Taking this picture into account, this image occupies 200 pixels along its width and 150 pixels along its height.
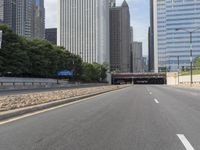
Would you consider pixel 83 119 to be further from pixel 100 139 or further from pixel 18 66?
pixel 18 66

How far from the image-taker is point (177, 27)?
154 meters

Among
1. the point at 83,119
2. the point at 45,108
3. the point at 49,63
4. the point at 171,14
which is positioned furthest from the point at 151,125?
the point at 171,14

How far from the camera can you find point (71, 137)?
10.3 metres

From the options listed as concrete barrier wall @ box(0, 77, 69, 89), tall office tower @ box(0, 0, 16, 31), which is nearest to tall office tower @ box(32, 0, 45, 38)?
concrete barrier wall @ box(0, 77, 69, 89)

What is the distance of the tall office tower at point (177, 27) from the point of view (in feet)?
498

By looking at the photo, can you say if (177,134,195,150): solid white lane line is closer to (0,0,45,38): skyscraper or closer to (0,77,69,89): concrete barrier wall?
(0,0,45,38): skyscraper

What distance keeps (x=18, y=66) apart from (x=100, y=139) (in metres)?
70.5

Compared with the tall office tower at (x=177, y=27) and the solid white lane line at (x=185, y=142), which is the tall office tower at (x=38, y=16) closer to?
the tall office tower at (x=177, y=27)

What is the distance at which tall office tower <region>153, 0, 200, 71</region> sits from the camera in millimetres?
151875

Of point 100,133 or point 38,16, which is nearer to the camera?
point 100,133

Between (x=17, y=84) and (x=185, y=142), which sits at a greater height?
(x=17, y=84)

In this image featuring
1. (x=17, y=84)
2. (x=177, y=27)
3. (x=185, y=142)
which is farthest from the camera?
(x=177, y=27)

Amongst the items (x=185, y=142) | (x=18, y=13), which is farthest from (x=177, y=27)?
(x=185, y=142)

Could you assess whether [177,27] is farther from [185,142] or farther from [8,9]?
[185,142]
